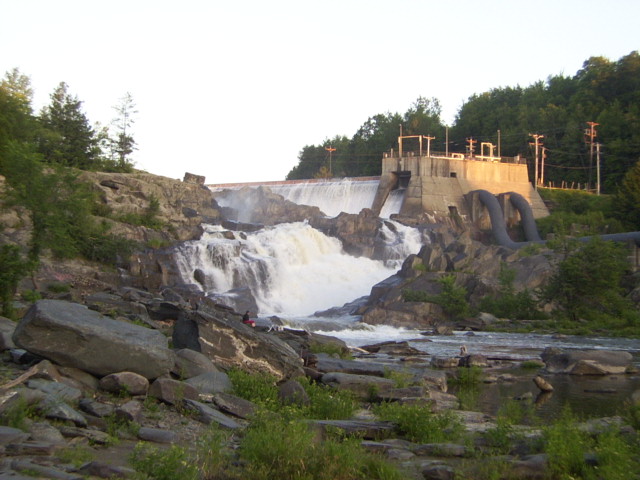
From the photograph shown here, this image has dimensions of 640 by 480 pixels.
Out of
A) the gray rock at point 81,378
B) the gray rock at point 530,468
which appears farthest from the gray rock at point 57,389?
the gray rock at point 530,468

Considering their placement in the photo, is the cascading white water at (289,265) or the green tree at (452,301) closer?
the green tree at (452,301)

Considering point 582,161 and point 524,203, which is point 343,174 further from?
point 524,203

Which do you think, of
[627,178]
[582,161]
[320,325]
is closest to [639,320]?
[320,325]

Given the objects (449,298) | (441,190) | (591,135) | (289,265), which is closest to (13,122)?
(289,265)

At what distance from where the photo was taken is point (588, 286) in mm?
40750

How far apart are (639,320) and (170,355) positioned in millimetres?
31205

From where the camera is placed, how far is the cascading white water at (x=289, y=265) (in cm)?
4472

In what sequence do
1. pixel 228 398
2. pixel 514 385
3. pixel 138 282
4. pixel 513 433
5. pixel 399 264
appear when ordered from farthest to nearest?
pixel 399 264, pixel 138 282, pixel 514 385, pixel 228 398, pixel 513 433

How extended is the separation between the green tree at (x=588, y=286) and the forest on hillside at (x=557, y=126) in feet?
112

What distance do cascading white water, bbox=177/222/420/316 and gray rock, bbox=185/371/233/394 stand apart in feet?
93.1

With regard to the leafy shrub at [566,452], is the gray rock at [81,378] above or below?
above

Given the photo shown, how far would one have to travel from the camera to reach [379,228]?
5700cm

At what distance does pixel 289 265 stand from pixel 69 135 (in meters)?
23.1

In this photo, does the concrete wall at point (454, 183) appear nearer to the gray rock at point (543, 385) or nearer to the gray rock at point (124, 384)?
the gray rock at point (543, 385)
